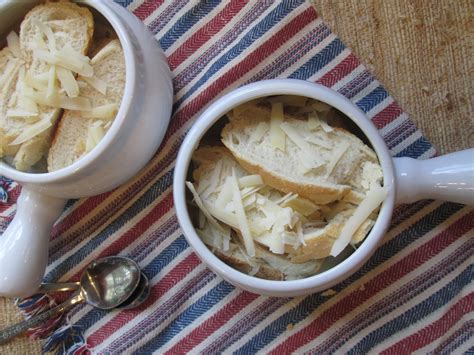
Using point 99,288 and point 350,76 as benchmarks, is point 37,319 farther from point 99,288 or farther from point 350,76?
point 350,76

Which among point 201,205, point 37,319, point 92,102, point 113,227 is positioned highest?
point 92,102

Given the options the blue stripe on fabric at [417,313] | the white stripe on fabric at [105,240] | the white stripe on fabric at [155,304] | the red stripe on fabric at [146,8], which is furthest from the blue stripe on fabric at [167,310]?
the red stripe on fabric at [146,8]

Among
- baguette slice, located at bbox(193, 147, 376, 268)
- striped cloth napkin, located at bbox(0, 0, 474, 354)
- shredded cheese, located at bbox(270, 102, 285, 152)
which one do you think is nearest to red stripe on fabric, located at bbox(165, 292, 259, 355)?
striped cloth napkin, located at bbox(0, 0, 474, 354)

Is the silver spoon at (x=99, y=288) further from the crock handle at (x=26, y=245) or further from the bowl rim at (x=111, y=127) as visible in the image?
the bowl rim at (x=111, y=127)

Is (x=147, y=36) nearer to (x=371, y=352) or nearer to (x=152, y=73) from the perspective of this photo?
(x=152, y=73)

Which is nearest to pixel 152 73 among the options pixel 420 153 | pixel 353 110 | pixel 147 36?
pixel 147 36

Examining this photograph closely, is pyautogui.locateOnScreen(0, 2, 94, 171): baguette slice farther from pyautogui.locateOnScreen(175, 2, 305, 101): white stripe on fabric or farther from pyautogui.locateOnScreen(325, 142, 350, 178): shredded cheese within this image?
pyautogui.locateOnScreen(325, 142, 350, 178): shredded cheese

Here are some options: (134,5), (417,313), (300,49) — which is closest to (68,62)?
(134,5)
